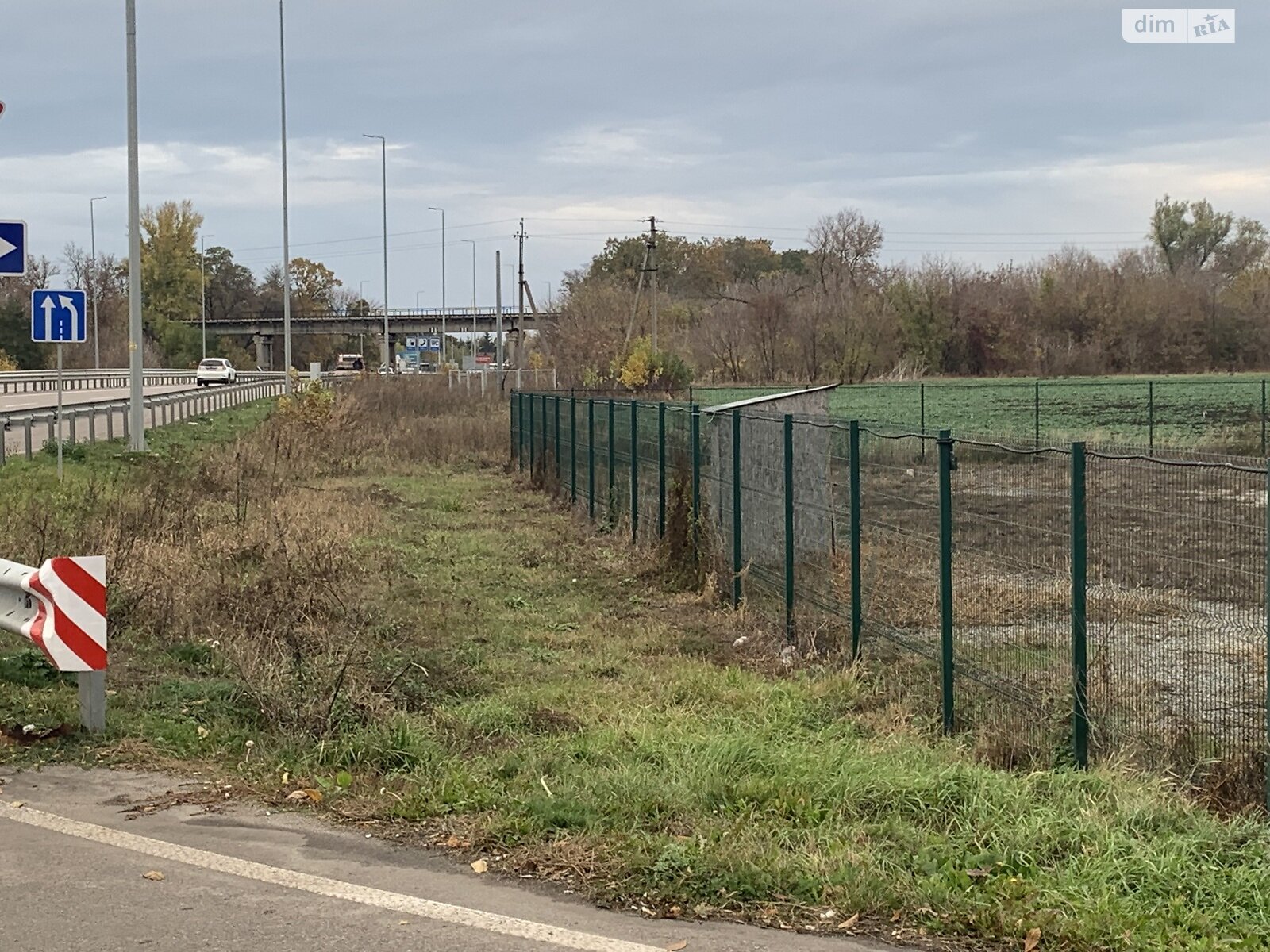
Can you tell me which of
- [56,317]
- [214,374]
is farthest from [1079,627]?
[214,374]

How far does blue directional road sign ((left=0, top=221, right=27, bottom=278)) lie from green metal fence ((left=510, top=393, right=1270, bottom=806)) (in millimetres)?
6522

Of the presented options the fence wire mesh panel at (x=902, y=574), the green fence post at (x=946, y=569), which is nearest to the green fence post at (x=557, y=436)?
the fence wire mesh panel at (x=902, y=574)

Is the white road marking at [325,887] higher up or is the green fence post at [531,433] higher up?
the green fence post at [531,433]

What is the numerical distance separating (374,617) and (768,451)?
137 inches

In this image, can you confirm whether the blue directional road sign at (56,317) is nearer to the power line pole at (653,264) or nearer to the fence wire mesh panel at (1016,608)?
the fence wire mesh panel at (1016,608)

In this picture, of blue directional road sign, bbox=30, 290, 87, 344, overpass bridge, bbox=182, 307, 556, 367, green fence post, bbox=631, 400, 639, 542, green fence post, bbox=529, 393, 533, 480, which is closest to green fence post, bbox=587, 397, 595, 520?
green fence post, bbox=631, 400, 639, 542

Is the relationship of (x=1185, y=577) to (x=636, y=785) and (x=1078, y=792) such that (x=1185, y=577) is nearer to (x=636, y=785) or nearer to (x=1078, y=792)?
(x=1078, y=792)

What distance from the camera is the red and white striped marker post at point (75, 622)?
22.9 feet

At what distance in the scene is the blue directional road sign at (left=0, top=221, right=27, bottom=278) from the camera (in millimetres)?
13102

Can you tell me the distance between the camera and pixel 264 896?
16.4 ft

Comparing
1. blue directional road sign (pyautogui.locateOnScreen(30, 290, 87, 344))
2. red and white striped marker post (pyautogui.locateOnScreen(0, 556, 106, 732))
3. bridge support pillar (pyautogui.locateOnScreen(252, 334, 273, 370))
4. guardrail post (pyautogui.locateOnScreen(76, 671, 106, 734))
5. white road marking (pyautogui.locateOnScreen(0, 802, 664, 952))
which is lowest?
white road marking (pyautogui.locateOnScreen(0, 802, 664, 952))

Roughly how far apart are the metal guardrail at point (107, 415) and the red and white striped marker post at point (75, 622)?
1681 centimetres

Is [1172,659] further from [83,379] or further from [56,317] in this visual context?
[83,379]

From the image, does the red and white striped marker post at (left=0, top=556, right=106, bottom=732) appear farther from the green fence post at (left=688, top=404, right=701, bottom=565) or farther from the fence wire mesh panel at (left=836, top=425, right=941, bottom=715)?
the green fence post at (left=688, top=404, right=701, bottom=565)
